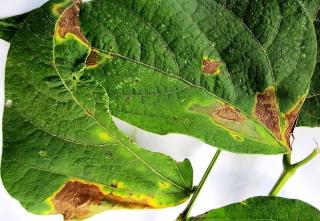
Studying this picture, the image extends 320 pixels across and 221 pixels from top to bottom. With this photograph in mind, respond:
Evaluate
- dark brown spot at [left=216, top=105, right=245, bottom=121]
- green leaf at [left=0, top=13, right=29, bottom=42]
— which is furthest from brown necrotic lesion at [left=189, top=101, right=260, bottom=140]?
green leaf at [left=0, top=13, right=29, bottom=42]

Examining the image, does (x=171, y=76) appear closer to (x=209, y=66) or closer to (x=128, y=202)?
(x=209, y=66)

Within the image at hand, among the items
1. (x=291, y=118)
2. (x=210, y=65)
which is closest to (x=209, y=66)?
(x=210, y=65)

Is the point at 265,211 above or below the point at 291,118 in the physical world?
below

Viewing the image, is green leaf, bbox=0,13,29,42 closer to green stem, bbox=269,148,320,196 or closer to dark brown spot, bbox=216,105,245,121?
dark brown spot, bbox=216,105,245,121

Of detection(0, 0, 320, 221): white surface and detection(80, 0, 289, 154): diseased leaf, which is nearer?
detection(80, 0, 289, 154): diseased leaf

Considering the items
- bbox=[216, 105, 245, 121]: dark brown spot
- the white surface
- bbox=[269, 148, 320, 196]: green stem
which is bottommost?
the white surface
